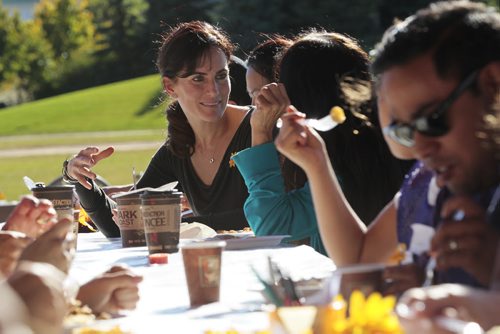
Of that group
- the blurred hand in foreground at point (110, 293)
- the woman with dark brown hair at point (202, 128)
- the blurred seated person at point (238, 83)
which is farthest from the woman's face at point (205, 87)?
the blurred hand in foreground at point (110, 293)

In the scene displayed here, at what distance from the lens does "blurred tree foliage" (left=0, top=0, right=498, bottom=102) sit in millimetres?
34156

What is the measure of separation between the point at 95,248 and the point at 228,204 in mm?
1183

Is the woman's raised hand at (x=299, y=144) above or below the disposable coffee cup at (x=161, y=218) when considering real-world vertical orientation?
above

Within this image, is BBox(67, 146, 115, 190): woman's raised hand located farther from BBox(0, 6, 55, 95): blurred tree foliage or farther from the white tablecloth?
BBox(0, 6, 55, 95): blurred tree foliage

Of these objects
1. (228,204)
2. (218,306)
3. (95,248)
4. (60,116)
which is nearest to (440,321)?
(218,306)

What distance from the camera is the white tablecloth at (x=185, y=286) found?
214 cm

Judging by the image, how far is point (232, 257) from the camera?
3.37 m

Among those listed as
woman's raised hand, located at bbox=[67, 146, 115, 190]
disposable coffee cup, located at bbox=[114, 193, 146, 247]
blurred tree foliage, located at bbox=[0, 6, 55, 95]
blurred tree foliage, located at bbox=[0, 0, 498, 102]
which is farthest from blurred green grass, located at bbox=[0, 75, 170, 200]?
disposable coffee cup, located at bbox=[114, 193, 146, 247]

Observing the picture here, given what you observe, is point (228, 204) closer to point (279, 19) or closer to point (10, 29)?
point (279, 19)

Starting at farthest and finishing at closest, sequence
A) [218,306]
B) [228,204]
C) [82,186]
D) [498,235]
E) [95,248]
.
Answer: [228,204], [82,186], [95,248], [218,306], [498,235]

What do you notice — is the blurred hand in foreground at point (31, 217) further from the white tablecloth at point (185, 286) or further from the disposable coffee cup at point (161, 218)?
the disposable coffee cup at point (161, 218)

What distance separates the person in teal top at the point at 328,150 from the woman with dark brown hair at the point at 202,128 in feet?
3.97

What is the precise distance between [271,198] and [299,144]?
26.2 inches

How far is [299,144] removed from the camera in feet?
9.45
